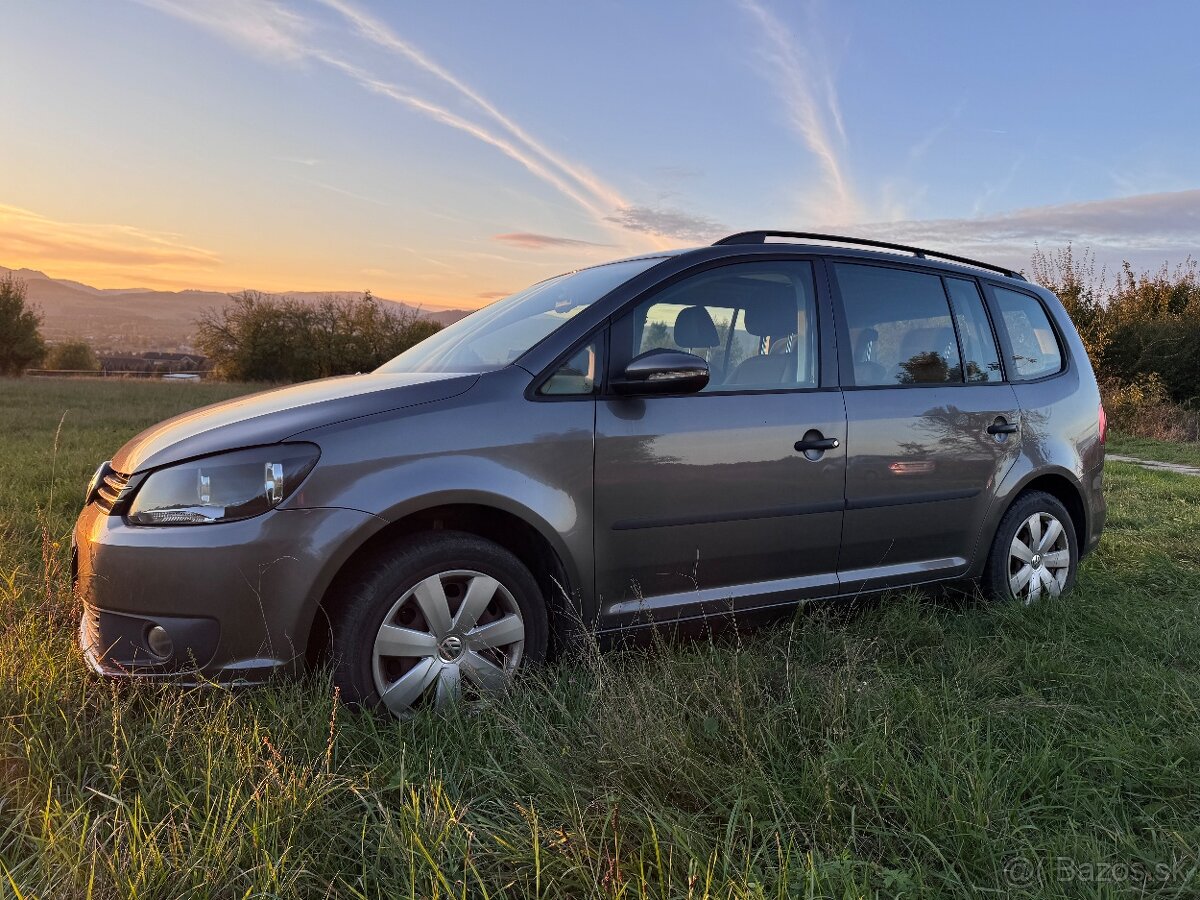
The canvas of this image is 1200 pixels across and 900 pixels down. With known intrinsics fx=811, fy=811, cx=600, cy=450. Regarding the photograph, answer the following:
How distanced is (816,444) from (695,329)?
2.21 ft

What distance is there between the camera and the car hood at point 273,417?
2.51 metres

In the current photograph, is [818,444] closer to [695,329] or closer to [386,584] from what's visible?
[695,329]

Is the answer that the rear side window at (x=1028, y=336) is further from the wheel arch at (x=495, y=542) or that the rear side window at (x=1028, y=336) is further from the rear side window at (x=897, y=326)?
the wheel arch at (x=495, y=542)

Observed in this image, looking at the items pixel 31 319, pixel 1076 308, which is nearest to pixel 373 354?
pixel 31 319

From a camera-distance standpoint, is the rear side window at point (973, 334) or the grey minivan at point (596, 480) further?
the rear side window at point (973, 334)

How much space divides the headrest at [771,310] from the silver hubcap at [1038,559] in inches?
66.4

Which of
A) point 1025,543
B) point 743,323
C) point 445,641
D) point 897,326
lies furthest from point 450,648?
point 1025,543

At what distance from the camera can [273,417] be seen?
263 centimetres

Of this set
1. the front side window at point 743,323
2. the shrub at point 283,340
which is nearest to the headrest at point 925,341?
the front side window at point 743,323

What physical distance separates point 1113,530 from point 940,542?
10.8 ft

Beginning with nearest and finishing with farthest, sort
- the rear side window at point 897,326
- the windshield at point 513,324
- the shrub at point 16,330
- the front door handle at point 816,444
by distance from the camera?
the windshield at point 513,324 → the front door handle at point 816,444 → the rear side window at point 897,326 → the shrub at point 16,330

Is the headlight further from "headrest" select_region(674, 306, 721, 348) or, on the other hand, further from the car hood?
"headrest" select_region(674, 306, 721, 348)

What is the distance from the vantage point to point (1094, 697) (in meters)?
2.75

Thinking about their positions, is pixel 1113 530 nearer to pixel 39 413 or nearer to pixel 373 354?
pixel 39 413
